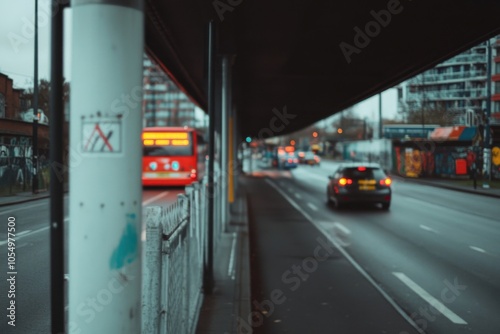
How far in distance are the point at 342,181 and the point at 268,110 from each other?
15.8m

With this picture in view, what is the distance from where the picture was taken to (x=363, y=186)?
1909cm

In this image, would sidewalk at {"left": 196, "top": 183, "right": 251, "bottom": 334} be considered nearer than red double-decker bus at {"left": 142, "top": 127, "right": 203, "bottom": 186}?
Yes

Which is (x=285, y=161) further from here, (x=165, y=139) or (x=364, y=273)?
(x=364, y=273)

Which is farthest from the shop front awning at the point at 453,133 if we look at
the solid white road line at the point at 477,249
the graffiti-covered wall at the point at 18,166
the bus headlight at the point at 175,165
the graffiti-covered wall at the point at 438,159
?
the graffiti-covered wall at the point at 18,166

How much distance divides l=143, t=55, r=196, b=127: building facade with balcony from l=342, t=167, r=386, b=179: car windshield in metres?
7.70

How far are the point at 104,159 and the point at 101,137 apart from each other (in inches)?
3.9

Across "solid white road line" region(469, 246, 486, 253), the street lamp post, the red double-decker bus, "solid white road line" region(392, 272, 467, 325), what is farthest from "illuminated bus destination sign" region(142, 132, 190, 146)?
the street lamp post

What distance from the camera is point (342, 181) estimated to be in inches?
763

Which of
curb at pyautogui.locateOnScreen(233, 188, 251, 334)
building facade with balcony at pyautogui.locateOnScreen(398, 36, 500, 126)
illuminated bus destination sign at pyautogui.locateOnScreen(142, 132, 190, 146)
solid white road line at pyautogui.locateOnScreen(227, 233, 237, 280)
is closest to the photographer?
curb at pyautogui.locateOnScreen(233, 188, 251, 334)

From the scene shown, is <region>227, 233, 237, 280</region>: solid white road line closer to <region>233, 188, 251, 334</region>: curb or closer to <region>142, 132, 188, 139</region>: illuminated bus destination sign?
<region>233, 188, 251, 334</region>: curb

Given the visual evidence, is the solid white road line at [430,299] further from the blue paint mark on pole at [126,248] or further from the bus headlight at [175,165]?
the bus headlight at [175,165]

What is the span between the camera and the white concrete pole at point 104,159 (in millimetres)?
2459

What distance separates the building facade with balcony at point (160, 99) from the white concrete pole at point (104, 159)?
19.7m

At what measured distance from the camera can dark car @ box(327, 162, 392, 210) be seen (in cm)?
1900
